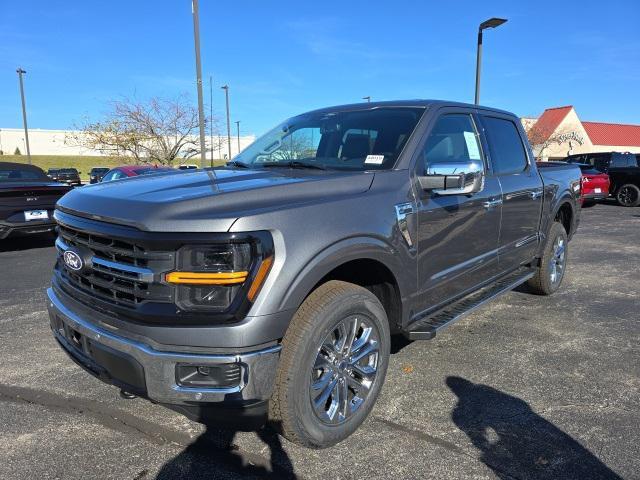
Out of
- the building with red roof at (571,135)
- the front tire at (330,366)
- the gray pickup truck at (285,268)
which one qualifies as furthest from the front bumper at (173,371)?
the building with red roof at (571,135)

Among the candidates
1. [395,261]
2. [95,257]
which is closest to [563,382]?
[395,261]

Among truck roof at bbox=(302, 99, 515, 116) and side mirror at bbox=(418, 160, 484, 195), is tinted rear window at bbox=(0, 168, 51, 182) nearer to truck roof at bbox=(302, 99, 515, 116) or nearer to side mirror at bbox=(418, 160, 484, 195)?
truck roof at bbox=(302, 99, 515, 116)

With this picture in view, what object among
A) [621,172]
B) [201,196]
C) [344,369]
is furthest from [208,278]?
[621,172]

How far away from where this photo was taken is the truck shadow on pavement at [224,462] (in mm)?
2420

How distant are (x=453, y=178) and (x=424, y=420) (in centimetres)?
146

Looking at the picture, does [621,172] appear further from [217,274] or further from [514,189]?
[217,274]

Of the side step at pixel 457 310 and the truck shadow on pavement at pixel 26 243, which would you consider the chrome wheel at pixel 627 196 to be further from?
the truck shadow on pavement at pixel 26 243

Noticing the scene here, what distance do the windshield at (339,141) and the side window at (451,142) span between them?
19 centimetres

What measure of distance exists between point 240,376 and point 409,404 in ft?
4.66

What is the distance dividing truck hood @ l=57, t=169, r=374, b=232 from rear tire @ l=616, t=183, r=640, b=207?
1712cm

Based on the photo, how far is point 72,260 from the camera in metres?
2.61

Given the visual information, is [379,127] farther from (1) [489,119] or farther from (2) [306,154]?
(1) [489,119]

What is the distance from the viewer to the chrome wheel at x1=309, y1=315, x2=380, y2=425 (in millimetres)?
2539

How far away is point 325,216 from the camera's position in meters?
2.48
